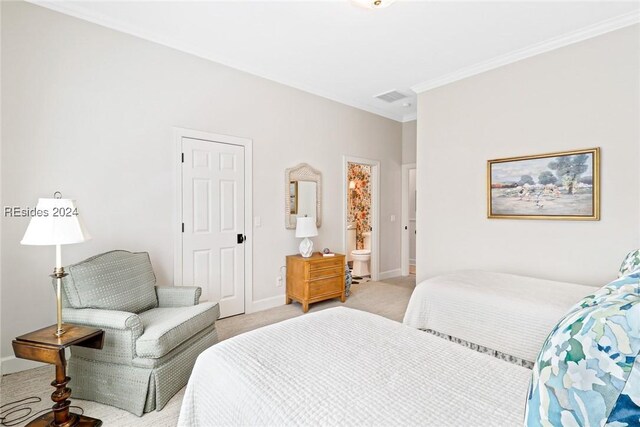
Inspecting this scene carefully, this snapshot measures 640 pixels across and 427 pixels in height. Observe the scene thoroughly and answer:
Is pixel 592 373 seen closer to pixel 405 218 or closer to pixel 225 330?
pixel 225 330

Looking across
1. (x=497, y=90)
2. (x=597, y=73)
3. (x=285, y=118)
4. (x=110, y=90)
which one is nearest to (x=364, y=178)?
(x=285, y=118)

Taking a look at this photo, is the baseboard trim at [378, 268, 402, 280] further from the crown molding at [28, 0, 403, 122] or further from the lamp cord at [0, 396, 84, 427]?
the lamp cord at [0, 396, 84, 427]

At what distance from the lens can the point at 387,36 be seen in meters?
3.05

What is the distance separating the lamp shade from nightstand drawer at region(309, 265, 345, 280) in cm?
48

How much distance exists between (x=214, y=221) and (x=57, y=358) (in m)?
1.93

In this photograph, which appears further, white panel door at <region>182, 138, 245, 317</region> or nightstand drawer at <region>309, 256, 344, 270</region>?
nightstand drawer at <region>309, 256, 344, 270</region>

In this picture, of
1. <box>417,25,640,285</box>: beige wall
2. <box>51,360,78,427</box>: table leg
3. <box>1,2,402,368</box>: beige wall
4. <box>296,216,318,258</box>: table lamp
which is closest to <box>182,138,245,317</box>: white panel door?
<box>1,2,402,368</box>: beige wall

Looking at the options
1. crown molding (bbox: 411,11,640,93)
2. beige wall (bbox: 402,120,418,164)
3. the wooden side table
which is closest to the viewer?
the wooden side table

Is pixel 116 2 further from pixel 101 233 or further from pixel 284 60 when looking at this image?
pixel 101 233

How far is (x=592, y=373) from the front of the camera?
0.56 metres

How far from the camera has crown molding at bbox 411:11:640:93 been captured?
276 cm

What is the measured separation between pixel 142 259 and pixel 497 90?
408cm

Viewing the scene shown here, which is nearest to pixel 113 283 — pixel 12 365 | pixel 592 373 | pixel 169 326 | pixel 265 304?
pixel 169 326

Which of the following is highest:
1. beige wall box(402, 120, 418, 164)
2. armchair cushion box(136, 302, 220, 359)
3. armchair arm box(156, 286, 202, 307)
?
beige wall box(402, 120, 418, 164)
